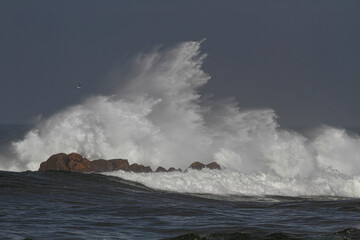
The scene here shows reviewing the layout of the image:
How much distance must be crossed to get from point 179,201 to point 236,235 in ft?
27.8

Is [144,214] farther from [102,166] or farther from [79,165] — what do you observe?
[102,166]

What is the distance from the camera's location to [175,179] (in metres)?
31.3

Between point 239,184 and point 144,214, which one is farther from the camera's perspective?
point 239,184

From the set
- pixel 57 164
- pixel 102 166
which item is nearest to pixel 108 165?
pixel 102 166

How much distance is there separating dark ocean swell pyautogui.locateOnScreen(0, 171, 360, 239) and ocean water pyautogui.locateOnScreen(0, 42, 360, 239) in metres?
0.03

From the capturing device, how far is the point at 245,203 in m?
25.3

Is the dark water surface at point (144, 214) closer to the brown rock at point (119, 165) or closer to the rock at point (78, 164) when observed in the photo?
the rock at point (78, 164)

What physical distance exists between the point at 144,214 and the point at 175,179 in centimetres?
1098

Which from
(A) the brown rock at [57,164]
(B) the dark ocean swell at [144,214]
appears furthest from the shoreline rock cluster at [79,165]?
(B) the dark ocean swell at [144,214]

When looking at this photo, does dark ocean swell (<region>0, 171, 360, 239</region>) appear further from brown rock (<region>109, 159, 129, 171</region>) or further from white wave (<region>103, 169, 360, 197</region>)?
brown rock (<region>109, 159, 129, 171</region>)

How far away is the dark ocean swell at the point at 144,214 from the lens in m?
16.8

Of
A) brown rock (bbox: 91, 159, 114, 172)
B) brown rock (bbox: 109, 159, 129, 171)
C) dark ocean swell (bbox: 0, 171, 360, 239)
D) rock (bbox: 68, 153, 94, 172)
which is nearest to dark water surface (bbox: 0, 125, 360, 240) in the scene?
dark ocean swell (bbox: 0, 171, 360, 239)

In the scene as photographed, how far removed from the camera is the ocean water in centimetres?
1797

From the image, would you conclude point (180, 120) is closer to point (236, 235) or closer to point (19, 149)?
point (19, 149)
